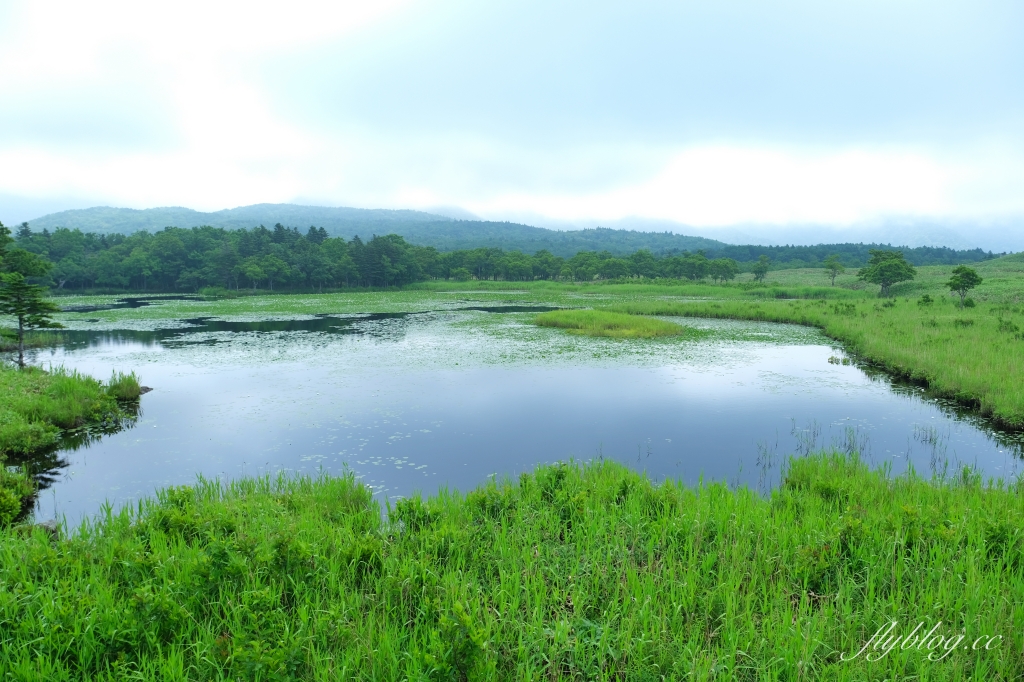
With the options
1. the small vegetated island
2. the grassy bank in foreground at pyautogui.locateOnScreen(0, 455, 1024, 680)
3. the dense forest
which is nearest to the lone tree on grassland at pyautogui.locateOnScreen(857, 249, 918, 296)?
the dense forest

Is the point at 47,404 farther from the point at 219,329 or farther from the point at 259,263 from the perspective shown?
the point at 259,263

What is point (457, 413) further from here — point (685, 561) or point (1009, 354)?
point (1009, 354)

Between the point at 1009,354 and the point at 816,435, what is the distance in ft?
38.9

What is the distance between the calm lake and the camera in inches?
470

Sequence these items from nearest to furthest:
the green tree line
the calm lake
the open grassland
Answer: the calm lake, the open grassland, the green tree line

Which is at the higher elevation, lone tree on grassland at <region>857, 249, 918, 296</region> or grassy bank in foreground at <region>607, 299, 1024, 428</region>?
lone tree on grassland at <region>857, 249, 918, 296</region>

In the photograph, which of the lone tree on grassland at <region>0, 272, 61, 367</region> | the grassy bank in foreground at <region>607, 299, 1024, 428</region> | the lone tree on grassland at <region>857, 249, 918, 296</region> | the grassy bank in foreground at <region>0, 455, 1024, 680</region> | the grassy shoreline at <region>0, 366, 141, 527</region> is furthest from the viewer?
the lone tree on grassland at <region>857, 249, 918, 296</region>

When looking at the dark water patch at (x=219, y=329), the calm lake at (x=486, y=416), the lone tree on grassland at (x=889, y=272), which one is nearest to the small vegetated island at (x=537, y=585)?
the calm lake at (x=486, y=416)

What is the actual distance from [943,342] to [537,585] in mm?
25242

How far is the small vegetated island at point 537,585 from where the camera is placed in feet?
15.7

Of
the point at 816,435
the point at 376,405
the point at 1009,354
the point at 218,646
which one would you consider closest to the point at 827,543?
the point at 218,646

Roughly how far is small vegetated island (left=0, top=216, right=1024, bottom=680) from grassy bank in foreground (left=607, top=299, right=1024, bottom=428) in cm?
923

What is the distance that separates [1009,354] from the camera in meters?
19.7

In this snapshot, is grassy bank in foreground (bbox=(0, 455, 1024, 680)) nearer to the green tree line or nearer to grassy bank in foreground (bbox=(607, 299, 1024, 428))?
grassy bank in foreground (bbox=(607, 299, 1024, 428))
